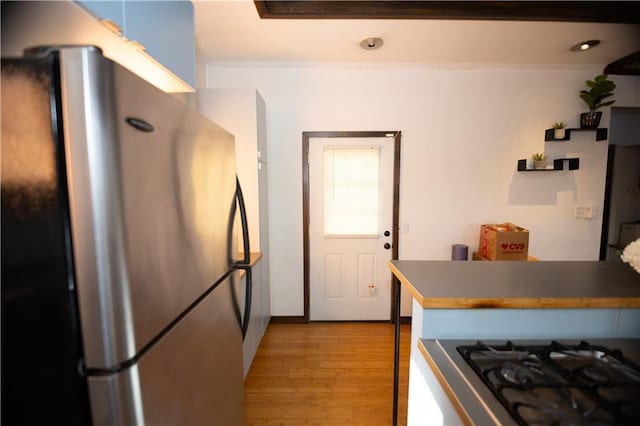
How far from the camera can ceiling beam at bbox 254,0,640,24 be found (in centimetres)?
182

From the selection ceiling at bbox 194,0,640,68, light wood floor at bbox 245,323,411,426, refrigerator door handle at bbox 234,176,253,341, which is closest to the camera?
refrigerator door handle at bbox 234,176,253,341

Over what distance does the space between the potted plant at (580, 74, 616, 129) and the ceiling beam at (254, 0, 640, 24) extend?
0.85 meters

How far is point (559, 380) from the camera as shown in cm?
77

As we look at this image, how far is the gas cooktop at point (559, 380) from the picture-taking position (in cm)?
66

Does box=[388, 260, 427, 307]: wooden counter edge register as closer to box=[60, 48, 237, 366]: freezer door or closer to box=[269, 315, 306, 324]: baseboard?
box=[60, 48, 237, 366]: freezer door

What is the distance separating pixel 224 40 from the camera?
2277 millimetres

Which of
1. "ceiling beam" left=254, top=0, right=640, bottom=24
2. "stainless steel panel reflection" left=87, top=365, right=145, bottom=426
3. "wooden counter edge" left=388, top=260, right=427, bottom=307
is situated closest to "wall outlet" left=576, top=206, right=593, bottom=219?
"ceiling beam" left=254, top=0, right=640, bottom=24

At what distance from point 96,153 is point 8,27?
1.00ft

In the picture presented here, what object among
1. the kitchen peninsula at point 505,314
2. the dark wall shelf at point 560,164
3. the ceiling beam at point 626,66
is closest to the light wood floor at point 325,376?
the kitchen peninsula at point 505,314

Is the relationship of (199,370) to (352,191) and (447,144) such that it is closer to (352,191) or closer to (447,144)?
(352,191)

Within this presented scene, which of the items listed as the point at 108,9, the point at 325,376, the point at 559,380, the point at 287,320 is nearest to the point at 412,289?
the point at 559,380

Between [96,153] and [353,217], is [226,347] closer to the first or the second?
[96,153]

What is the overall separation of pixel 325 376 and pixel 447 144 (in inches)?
95.0

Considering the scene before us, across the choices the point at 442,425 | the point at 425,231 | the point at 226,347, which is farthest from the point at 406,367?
the point at 226,347
